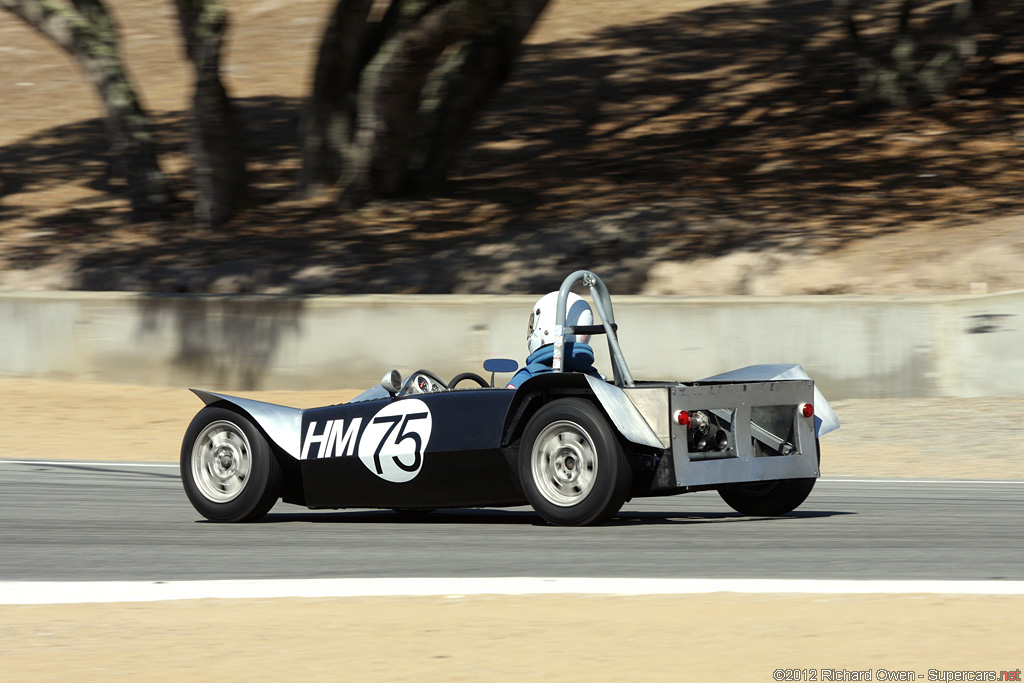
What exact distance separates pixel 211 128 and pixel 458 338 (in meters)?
9.37

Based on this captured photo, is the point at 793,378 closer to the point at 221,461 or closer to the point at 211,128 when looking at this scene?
the point at 221,461

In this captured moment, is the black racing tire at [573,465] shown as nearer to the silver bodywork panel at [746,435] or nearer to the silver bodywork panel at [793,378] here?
the silver bodywork panel at [746,435]

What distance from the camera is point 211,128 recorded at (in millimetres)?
25328

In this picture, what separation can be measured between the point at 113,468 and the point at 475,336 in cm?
566

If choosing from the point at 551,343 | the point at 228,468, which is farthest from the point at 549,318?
the point at 228,468

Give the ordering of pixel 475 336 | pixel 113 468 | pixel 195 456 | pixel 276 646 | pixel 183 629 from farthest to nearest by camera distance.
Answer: pixel 475 336, pixel 113 468, pixel 195 456, pixel 183 629, pixel 276 646

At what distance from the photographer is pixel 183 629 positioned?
19.6ft

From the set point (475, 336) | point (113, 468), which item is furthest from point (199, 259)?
point (113, 468)

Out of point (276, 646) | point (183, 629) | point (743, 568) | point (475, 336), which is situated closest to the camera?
point (276, 646)

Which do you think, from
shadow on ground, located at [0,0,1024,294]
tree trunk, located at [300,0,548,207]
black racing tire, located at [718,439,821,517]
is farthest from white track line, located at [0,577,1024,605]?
tree trunk, located at [300,0,548,207]

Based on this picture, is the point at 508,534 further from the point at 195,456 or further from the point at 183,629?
the point at 183,629

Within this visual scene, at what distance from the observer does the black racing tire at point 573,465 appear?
8.21m

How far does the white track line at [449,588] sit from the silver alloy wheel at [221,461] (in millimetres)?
2212

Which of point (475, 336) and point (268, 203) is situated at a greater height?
point (268, 203)
